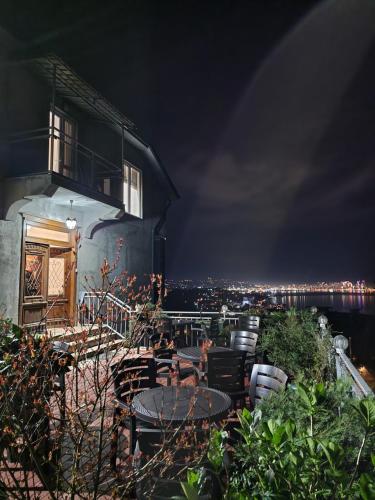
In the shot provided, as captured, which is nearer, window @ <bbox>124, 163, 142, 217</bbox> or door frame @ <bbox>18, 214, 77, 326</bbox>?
door frame @ <bbox>18, 214, 77, 326</bbox>

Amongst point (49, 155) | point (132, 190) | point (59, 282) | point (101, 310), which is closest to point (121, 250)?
point (132, 190)

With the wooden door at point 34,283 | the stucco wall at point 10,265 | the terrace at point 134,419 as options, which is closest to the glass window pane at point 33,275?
the wooden door at point 34,283

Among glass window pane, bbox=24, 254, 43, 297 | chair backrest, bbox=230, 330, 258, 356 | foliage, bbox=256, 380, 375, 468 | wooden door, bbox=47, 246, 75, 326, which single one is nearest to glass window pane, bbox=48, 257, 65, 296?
wooden door, bbox=47, 246, 75, 326

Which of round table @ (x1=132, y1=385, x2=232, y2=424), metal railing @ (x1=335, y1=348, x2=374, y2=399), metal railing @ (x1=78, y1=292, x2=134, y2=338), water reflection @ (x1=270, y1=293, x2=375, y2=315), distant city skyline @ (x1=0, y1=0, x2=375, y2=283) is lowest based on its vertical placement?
water reflection @ (x1=270, y1=293, x2=375, y2=315)

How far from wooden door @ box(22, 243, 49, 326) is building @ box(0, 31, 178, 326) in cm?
2

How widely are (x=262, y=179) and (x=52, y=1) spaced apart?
2247cm

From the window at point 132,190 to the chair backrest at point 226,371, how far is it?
28.8 ft

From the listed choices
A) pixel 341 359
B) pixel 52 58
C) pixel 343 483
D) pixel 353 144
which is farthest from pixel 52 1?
pixel 353 144

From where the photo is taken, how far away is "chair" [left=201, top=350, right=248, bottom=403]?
3.99 metres

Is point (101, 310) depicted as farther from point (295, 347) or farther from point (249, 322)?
point (295, 347)

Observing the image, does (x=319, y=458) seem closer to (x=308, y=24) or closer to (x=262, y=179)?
(x=308, y=24)

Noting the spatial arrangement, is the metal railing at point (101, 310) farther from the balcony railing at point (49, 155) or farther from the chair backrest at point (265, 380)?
the balcony railing at point (49, 155)

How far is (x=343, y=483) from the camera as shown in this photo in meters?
1.29

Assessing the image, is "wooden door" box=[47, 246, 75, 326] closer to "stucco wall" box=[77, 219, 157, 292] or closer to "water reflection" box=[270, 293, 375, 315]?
"stucco wall" box=[77, 219, 157, 292]
